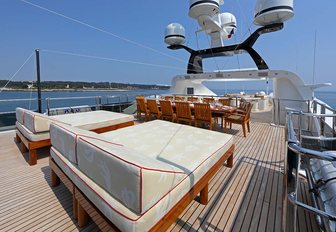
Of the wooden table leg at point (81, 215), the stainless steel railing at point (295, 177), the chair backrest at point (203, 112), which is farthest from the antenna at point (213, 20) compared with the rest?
the wooden table leg at point (81, 215)

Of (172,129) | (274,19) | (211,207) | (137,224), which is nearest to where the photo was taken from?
(137,224)

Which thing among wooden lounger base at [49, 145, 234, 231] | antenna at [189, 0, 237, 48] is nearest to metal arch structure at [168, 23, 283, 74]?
antenna at [189, 0, 237, 48]

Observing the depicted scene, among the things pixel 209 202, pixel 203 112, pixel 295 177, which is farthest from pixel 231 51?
pixel 295 177

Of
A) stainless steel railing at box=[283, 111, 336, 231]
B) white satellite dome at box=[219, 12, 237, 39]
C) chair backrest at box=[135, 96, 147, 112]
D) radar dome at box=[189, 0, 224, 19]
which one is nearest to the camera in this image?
stainless steel railing at box=[283, 111, 336, 231]

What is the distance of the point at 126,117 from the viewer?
4.25 meters

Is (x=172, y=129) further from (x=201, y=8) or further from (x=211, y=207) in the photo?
(x=201, y=8)

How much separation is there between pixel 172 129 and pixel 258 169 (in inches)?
58.1

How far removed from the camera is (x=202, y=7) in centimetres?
777

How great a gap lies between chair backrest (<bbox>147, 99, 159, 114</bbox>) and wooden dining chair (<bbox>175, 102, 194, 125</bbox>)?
0.81m

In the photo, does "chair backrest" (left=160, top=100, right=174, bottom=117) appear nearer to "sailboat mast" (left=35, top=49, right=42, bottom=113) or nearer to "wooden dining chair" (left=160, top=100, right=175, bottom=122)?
"wooden dining chair" (left=160, top=100, right=175, bottom=122)

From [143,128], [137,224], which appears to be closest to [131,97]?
[143,128]

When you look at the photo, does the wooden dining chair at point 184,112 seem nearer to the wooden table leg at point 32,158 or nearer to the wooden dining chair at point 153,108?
the wooden dining chair at point 153,108

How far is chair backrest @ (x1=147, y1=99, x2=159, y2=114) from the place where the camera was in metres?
5.39

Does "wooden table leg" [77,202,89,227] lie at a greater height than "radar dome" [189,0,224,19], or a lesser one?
lesser
